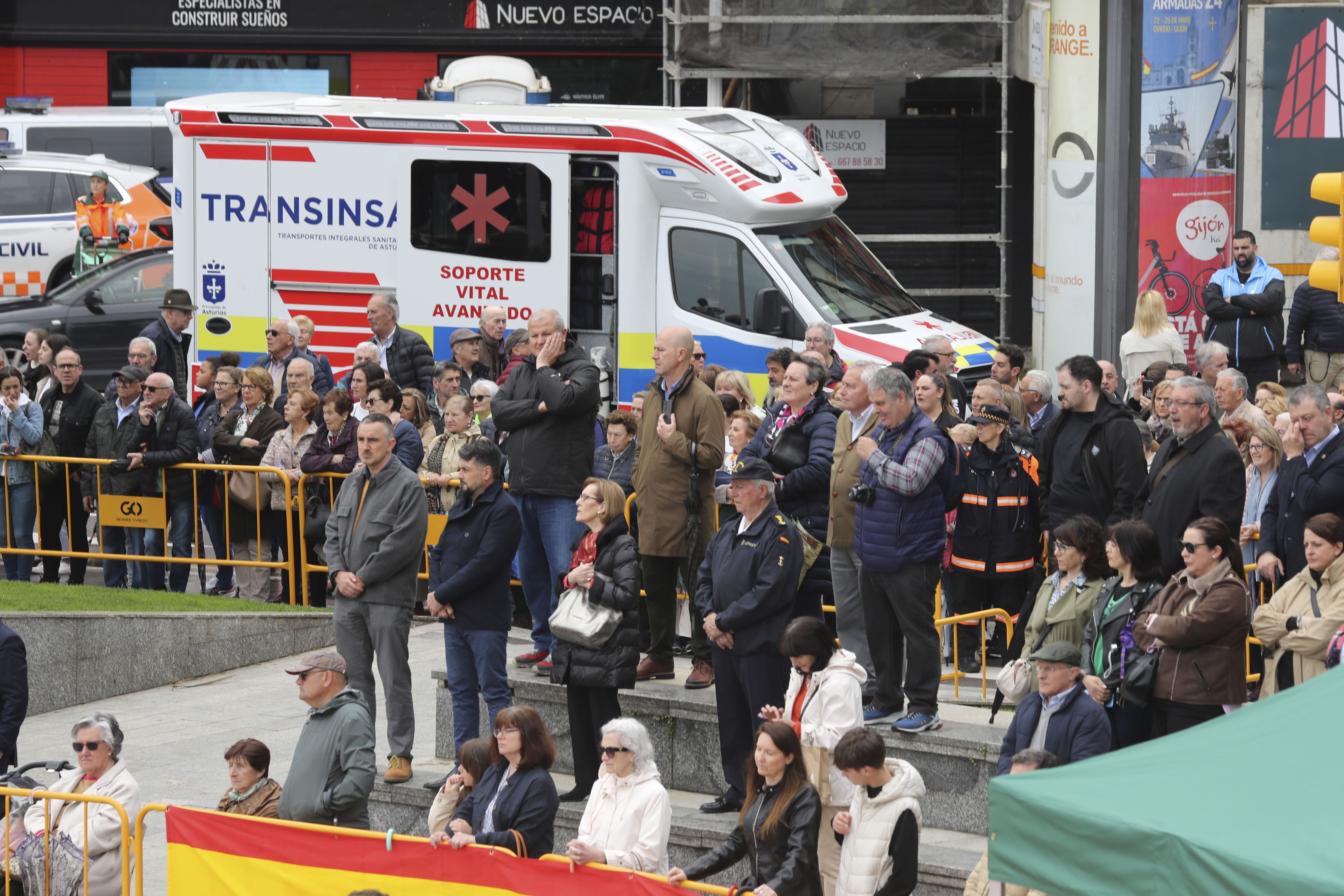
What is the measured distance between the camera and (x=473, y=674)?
9820 millimetres

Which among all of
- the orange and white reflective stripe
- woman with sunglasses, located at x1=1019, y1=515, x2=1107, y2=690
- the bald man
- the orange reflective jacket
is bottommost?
woman with sunglasses, located at x1=1019, y1=515, x2=1107, y2=690

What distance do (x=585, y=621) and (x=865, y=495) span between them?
1599 millimetres

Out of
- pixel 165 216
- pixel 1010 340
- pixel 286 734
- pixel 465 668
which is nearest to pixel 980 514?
pixel 465 668

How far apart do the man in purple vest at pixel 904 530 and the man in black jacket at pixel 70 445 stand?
764 cm

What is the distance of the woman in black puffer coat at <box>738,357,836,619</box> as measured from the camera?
958 centimetres

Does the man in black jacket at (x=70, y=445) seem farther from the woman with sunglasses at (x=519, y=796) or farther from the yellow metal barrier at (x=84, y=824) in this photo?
the woman with sunglasses at (x=519, y=796)

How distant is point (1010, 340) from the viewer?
21703mm

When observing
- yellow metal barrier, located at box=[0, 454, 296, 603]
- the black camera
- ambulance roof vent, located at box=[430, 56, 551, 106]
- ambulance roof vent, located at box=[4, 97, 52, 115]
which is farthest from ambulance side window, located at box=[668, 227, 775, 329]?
ambulance roof vent, located at box=[4, 97, 52, 115]

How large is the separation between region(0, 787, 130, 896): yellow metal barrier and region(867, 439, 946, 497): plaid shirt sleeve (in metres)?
4.08

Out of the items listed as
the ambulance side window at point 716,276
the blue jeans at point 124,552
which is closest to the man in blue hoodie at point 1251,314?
the ambulance side window at point 716,276

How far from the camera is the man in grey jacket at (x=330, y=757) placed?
8.49m

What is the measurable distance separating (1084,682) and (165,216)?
16.4 meters

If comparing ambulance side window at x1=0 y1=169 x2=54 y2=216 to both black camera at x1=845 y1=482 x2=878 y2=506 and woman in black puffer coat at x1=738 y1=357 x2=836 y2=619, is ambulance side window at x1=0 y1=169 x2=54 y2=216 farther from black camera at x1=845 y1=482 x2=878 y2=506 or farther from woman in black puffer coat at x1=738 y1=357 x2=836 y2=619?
black camera at x1=845 y1=482 x2=878 y2=506

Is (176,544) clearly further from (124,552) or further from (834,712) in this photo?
(834,712)
